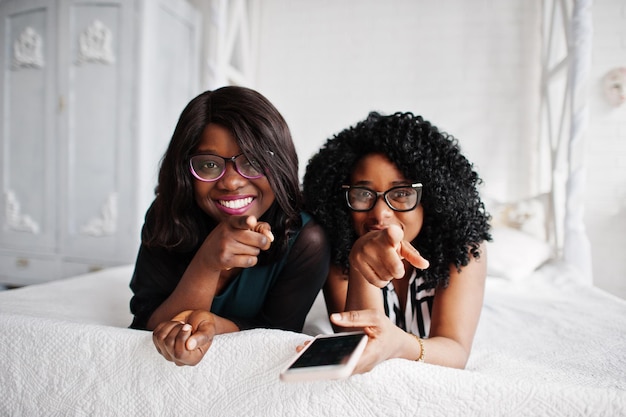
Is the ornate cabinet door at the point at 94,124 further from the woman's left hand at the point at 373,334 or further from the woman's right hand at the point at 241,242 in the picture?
the woman's left hand at the point at 373,334

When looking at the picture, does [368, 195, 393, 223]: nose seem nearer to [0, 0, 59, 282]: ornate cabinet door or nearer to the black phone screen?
the black phone screen

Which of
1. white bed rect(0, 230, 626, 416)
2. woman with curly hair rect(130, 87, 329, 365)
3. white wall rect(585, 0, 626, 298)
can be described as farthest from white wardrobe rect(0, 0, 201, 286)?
white wall rect(585, 0, 626, 298)

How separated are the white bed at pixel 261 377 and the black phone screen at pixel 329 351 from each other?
8 cm

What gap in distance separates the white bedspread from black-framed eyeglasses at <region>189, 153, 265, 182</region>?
339 mm

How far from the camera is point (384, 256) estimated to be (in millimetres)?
605

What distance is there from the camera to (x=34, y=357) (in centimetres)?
71

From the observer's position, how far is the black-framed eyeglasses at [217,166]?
846 mm

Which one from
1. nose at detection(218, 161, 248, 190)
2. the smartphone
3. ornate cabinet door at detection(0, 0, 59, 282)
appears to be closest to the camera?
the smartphone

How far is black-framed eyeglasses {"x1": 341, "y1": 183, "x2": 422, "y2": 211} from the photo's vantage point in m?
0.90

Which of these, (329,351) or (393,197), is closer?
(329,351)

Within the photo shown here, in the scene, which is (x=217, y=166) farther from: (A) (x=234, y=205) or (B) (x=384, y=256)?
(B) (x=384, y=256)

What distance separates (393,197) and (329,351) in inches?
19.6

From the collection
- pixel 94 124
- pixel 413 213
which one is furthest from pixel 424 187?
pixel 94 124

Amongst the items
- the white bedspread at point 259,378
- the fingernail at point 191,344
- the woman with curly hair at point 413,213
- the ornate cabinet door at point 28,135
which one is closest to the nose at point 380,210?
the woman with curly hair at point 413,213
